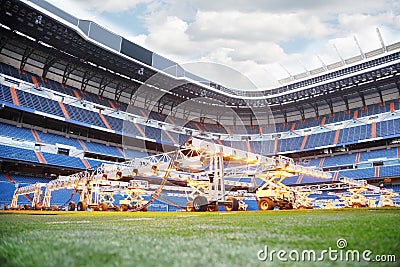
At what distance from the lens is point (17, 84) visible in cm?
2970

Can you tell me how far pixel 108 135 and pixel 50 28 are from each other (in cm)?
1502

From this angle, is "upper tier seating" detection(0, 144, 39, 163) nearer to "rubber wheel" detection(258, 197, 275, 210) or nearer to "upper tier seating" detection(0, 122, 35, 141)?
"upper tier seating" detection(0, 122, 35, 141)

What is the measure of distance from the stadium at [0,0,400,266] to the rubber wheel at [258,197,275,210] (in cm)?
5

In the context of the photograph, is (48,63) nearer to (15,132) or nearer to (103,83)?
(103,83)

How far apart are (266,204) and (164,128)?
30.3 metres

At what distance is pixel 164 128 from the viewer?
138 feet

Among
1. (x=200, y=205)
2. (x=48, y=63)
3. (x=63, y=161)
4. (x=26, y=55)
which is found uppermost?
(x=26, y=55)

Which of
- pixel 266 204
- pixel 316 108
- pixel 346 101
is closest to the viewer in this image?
pixel 266 204

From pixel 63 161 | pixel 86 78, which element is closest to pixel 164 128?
pixel 86 78

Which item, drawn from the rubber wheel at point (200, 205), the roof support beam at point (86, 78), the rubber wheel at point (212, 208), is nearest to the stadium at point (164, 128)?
the rubber wheel at point (200, 205)

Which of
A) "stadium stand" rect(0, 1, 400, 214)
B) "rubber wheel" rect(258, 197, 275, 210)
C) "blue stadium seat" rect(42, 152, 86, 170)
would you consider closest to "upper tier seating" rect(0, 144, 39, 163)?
"stadium stand" rect(0, 1, 400, 214)

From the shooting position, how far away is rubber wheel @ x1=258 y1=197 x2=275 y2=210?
1289cm

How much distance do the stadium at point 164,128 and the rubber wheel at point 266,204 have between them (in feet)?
0.15

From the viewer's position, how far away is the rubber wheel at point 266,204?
42.3 ft
